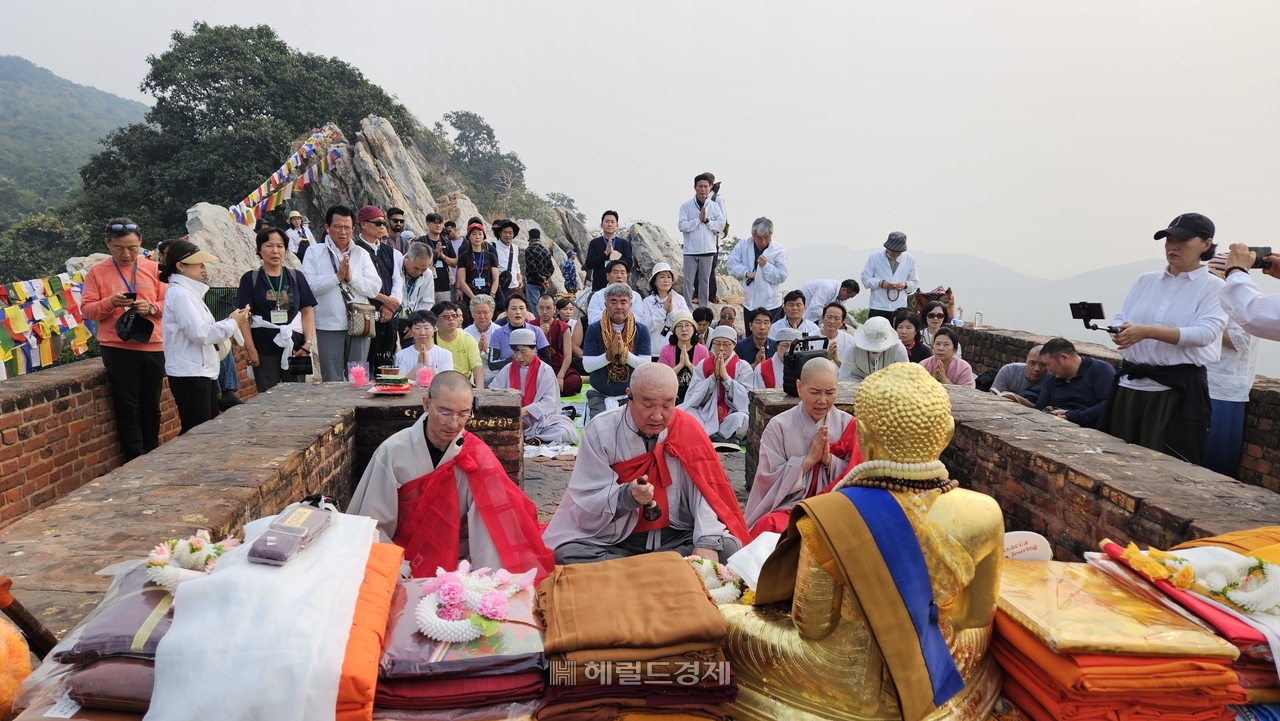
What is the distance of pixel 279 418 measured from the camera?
15.3 ft

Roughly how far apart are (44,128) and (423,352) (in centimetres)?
6834

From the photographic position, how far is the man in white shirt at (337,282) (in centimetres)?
695

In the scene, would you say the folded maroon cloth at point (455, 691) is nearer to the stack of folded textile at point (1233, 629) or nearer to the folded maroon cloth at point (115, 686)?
the folded maroon cloth at point (115, 686)

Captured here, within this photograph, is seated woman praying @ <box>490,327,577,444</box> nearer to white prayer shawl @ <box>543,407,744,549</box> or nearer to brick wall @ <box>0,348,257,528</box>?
white prayer shawl @ <box>543,407,744,549</box>

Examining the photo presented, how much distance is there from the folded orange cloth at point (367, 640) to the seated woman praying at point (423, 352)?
16.5ft

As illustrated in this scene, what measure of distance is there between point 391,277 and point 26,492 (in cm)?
385

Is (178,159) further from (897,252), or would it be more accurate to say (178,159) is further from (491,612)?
(491,612)

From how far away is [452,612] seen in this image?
1957mm

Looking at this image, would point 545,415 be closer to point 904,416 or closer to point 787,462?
point 787,462

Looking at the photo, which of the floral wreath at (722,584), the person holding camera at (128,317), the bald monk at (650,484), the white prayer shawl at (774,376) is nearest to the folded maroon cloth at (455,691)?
the floral wreath at (722,584)

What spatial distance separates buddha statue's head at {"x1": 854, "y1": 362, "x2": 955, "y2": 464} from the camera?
175cm

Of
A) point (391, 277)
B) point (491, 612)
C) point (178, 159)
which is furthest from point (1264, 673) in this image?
point (178, 159)

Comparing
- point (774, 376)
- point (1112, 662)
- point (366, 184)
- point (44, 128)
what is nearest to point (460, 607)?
point (1112, 662)

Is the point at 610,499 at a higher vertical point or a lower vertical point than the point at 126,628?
lower
